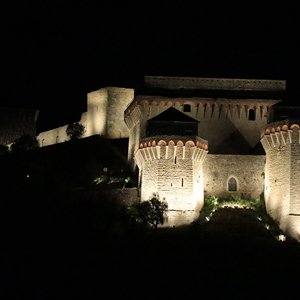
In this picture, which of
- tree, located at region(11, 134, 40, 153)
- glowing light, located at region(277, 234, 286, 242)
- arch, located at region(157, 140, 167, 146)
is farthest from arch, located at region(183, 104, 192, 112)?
tree, located at region(11, 134, 40, 153)

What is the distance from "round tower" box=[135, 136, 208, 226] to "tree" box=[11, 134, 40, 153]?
2805cm

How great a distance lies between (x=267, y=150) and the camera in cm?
9394

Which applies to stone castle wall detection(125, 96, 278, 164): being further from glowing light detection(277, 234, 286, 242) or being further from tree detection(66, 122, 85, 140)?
tree detection(66, 122, 85, 140)

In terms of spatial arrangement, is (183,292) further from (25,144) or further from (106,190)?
(25,144)

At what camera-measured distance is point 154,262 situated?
85125 mm

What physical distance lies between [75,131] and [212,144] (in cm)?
1979

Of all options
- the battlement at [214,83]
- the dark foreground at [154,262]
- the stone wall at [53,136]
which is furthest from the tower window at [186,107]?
the stone wall at [53,136]

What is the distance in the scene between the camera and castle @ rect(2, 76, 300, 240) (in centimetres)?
9125

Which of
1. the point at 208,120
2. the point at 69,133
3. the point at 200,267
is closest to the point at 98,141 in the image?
the point at 69,133

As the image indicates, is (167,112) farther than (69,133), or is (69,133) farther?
(69,133)

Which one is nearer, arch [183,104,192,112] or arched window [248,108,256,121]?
arch [183,104,192,112]

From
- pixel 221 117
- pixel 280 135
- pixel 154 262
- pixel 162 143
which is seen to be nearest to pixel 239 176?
pixel 280 135

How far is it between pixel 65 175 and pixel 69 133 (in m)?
12.6

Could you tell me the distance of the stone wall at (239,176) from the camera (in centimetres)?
9594
